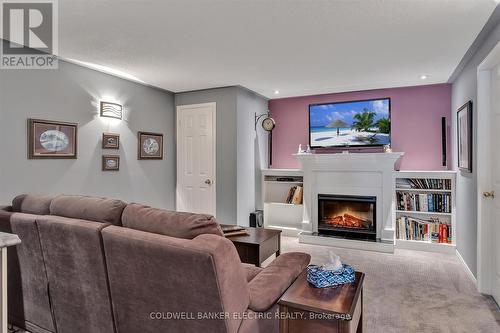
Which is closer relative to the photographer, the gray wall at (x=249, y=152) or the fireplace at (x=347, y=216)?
the fireplace at (x=347, y=216)

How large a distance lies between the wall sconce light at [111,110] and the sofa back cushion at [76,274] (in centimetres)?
229

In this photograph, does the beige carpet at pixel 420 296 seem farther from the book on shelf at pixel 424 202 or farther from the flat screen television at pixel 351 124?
the flat screen television at pixel 351 124

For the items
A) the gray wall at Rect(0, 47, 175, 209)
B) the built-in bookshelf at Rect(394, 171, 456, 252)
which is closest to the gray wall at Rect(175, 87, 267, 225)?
the gray wall at Rect(0, 47, 175, 209)

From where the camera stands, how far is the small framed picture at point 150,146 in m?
4.43

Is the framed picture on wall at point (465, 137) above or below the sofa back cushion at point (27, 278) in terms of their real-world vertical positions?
above

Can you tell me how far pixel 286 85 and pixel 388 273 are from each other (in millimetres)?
2928

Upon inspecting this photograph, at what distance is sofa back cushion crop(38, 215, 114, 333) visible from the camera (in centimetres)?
167

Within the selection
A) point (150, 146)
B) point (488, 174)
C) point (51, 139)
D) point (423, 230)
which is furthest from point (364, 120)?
point (51, 139)

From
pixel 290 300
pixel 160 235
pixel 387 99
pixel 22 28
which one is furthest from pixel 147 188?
pixel 387 99

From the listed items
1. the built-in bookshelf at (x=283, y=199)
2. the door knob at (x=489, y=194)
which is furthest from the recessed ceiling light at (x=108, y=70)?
the door knob at (x=489, y=194)

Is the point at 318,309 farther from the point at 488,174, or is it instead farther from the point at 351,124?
the point at 351,124

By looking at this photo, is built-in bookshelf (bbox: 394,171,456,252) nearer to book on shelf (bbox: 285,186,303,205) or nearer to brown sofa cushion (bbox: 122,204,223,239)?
book on shelf (bbox: 285,186,303,205)

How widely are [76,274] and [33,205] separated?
2.28 ft

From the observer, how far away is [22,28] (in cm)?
266
